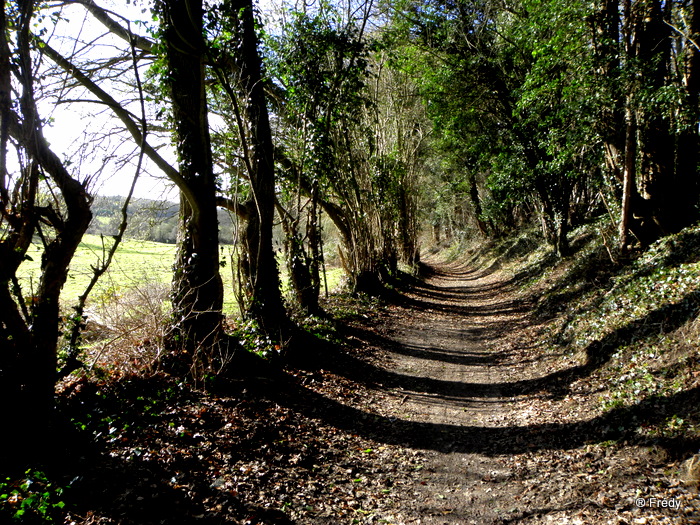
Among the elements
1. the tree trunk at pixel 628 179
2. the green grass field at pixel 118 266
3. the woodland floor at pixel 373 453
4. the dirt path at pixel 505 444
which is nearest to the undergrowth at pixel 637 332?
the woodland floor at pixel 373 453

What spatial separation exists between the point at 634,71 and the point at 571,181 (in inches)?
273

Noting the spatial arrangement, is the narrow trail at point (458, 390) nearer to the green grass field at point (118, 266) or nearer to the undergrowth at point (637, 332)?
the undergrowth at point (637, 332)

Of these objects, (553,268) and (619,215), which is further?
(553,268)

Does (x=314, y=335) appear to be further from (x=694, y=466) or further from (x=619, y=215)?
(x=619, y=215)

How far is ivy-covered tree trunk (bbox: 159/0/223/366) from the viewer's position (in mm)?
5973

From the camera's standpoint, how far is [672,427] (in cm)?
418

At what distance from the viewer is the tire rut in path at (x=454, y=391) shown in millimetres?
4062


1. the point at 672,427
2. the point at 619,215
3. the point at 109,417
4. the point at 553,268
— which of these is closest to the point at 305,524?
the point at 109,417

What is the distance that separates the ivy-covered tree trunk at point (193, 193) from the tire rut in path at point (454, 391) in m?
3.44

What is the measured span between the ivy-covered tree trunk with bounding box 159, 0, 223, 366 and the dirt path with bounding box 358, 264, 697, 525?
3346 mm

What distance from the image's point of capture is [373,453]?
5.09 metres

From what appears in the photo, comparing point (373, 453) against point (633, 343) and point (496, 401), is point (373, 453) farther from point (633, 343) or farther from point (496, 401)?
point (633, 343)

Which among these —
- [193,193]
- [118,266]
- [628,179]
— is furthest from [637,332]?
[118,266]

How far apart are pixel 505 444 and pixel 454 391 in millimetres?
2001
